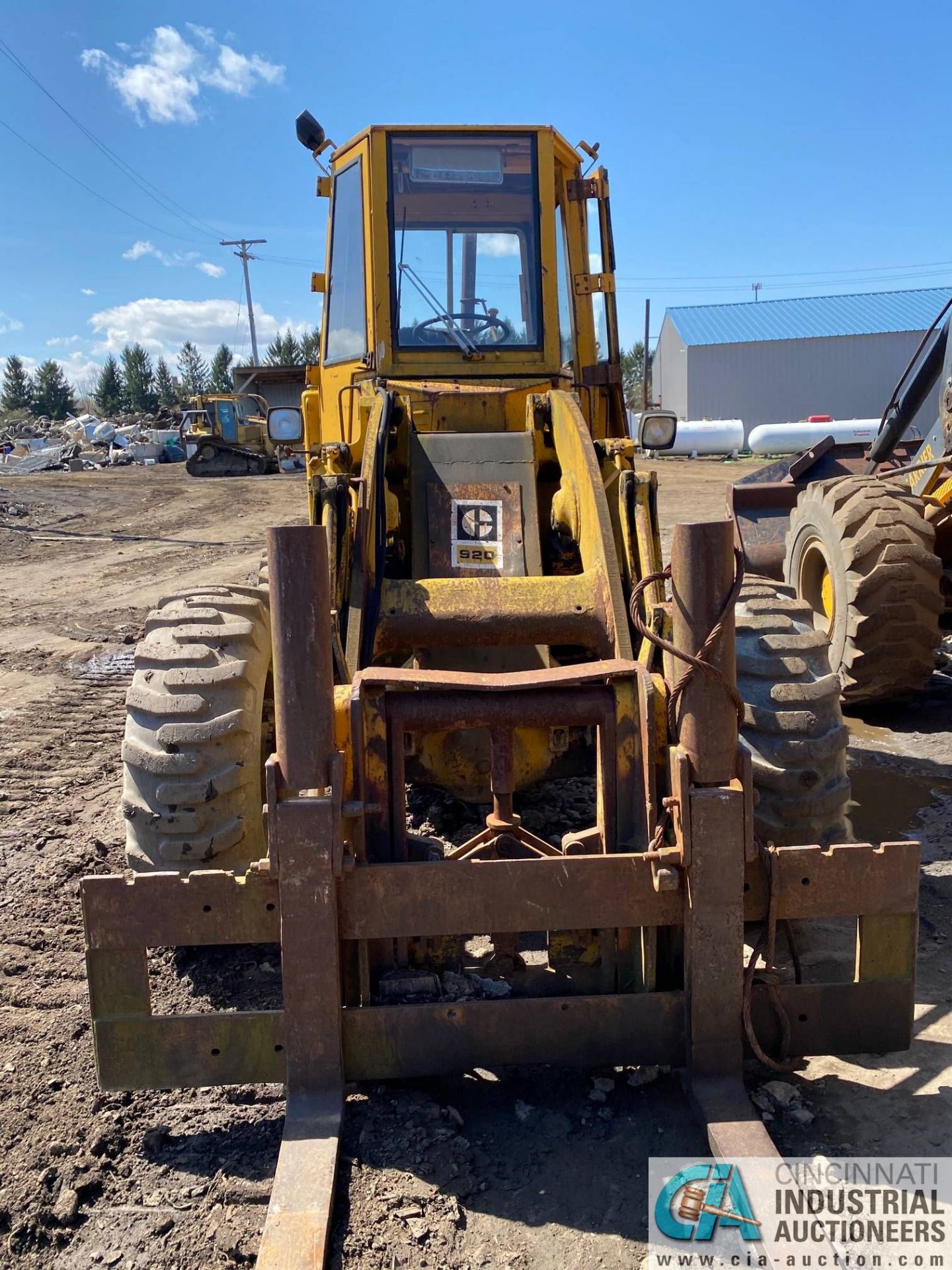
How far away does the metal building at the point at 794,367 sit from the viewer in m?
Result: 44.6

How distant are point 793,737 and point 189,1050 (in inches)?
86.7

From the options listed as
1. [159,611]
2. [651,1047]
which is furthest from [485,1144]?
[159,611]

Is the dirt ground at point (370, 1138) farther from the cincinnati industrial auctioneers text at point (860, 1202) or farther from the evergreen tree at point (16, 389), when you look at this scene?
the evergreen tree at point (16, 389)

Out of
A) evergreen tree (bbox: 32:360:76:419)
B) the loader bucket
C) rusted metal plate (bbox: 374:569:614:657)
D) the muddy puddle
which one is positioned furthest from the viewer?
evergreen tree (bbox: 32:360:76:419)

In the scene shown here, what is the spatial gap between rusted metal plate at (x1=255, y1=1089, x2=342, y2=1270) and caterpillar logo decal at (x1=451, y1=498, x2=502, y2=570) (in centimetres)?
214

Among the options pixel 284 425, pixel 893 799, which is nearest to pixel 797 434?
pixel 893 799

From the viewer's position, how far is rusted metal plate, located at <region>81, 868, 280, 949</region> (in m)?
2.79

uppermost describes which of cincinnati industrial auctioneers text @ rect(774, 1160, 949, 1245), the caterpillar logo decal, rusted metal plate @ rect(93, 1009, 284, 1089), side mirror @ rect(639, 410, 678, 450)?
side mirror @ rect(639, 410, 678, 450)

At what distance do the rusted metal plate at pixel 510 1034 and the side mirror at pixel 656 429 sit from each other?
9.02 feet

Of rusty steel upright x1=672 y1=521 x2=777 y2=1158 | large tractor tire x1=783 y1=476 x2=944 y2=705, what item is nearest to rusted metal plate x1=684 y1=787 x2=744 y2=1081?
rusty steel upright x1=672 y1=521 x2=777 y2=1158

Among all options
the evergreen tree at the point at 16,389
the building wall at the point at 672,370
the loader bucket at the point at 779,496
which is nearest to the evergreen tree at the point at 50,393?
the evergreen tree at the point at 16,389

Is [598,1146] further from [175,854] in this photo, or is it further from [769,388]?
[769,388]

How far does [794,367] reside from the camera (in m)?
45.0

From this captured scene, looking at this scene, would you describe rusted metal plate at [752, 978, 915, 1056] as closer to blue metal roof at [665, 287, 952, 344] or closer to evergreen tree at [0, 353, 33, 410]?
blue metal roof at [665, 287, 952, 344]
